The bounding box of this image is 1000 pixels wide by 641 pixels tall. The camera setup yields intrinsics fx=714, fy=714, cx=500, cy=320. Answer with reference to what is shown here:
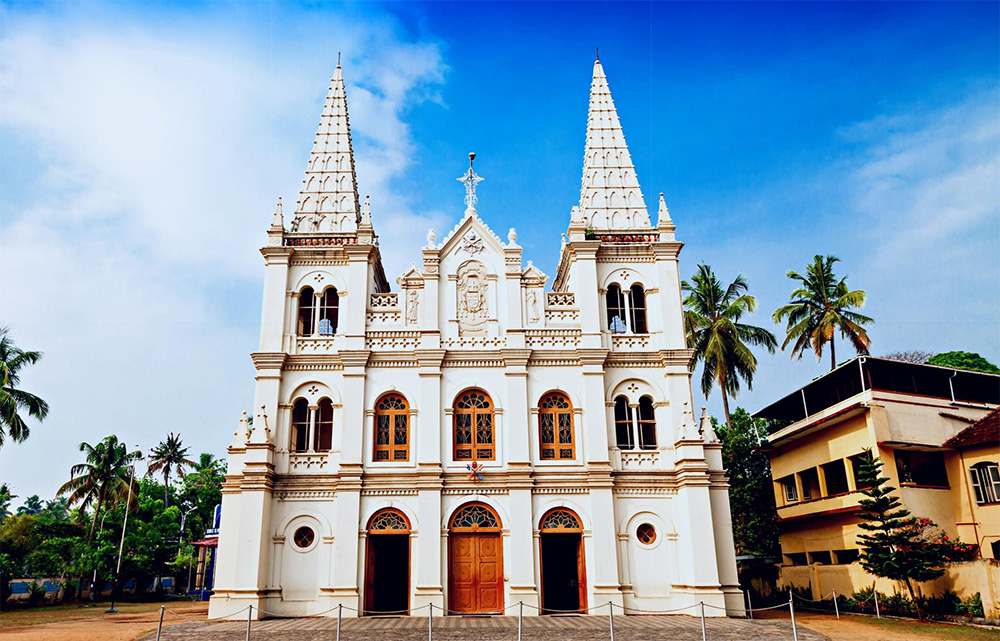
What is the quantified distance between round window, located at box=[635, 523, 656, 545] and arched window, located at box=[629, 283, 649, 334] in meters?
6.74

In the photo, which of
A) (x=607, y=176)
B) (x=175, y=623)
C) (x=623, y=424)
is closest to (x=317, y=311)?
(x=175, y=623)

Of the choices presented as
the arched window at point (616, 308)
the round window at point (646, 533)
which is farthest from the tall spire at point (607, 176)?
the round window at point (646, 533)

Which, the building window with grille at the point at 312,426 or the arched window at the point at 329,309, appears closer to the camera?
the building window with grille at the point at 312,426

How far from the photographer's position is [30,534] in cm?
3850

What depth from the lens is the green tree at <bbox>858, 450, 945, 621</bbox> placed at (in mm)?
21250

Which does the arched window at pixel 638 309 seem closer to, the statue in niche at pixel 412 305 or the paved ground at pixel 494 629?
the statue in niche at pixel 412 305

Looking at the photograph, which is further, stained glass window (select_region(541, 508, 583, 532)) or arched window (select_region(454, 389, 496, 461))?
arched window (select_region(454, 389, 496, 461))

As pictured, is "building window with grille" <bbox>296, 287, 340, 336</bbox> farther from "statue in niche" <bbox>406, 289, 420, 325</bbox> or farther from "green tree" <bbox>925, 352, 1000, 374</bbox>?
"green tree" <bbox>925, 352, 1000, 374</bbox>

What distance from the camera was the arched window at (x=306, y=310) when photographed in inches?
1008

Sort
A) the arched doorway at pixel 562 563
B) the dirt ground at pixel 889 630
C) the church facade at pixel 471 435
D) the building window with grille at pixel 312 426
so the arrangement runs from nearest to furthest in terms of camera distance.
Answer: the dirt ground at pixel 889 630, the church facade at pixel 471 435, the arched doorway at pixel 562 563, the building window with grille at pixel 312 426

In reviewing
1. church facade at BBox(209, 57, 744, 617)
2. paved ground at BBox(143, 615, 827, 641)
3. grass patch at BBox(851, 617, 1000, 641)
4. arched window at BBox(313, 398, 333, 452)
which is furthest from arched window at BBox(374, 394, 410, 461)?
grass patch at BBox(851, 617, 1000, 641)

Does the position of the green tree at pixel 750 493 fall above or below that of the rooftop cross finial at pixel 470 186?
below

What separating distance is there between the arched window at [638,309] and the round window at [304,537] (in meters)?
12.9

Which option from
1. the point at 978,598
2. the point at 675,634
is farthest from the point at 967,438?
the point at 675,634
